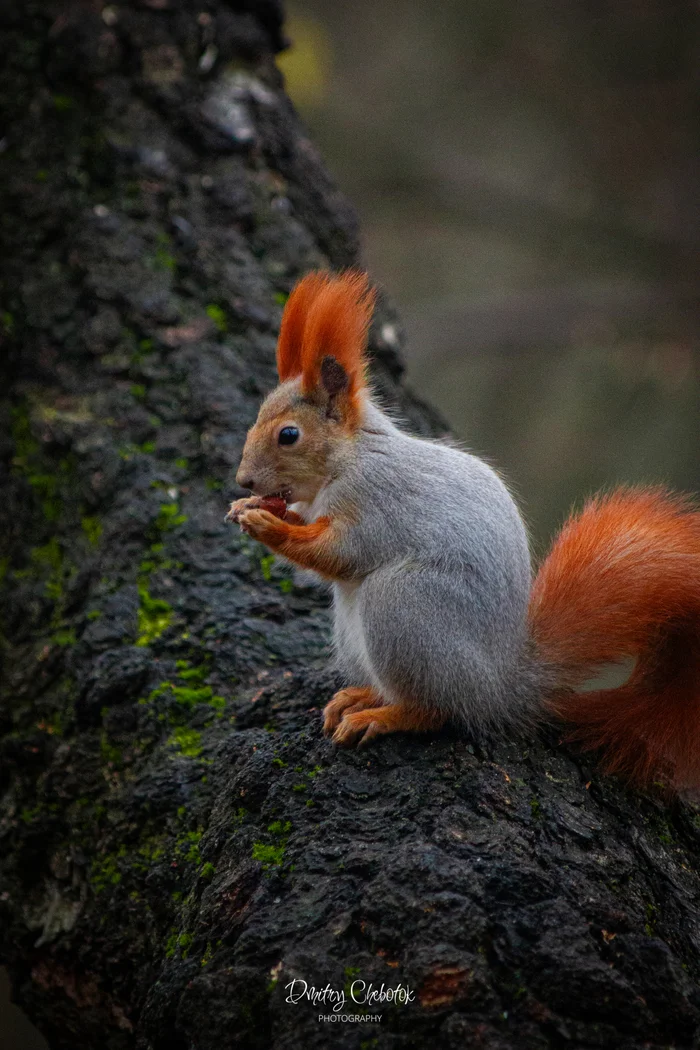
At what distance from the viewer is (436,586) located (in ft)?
5.53

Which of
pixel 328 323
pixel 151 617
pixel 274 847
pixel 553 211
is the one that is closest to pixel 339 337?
pixel 328 323

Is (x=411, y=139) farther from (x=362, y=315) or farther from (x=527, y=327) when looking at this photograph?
(x=362, y=315)

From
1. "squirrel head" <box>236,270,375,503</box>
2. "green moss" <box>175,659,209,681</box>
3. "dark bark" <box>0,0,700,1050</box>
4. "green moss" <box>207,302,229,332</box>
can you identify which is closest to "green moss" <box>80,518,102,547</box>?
"dark bark" <box>0,0,700,1050</box>

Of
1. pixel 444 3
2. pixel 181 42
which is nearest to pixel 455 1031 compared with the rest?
pixel 181 42

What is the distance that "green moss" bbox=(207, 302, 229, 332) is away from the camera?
8.43 feet

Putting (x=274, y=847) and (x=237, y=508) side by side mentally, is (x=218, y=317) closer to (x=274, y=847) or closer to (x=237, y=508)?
(x=237, y=508)

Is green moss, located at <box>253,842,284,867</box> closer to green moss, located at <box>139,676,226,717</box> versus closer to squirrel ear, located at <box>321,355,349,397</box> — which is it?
green moss, located at <box>139,676,226,717</box>

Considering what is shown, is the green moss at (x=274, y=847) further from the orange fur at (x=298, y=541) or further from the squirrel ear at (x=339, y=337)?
the squirrel ear at (x=339, y=337)

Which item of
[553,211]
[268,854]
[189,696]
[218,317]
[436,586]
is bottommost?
[268,854]

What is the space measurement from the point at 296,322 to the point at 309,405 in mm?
162

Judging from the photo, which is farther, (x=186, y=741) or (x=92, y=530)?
(x=92, y=530)

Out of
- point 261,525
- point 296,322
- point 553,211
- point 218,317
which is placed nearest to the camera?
point 261,525

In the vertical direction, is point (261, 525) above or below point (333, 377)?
below

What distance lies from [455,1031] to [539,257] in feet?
15.3
